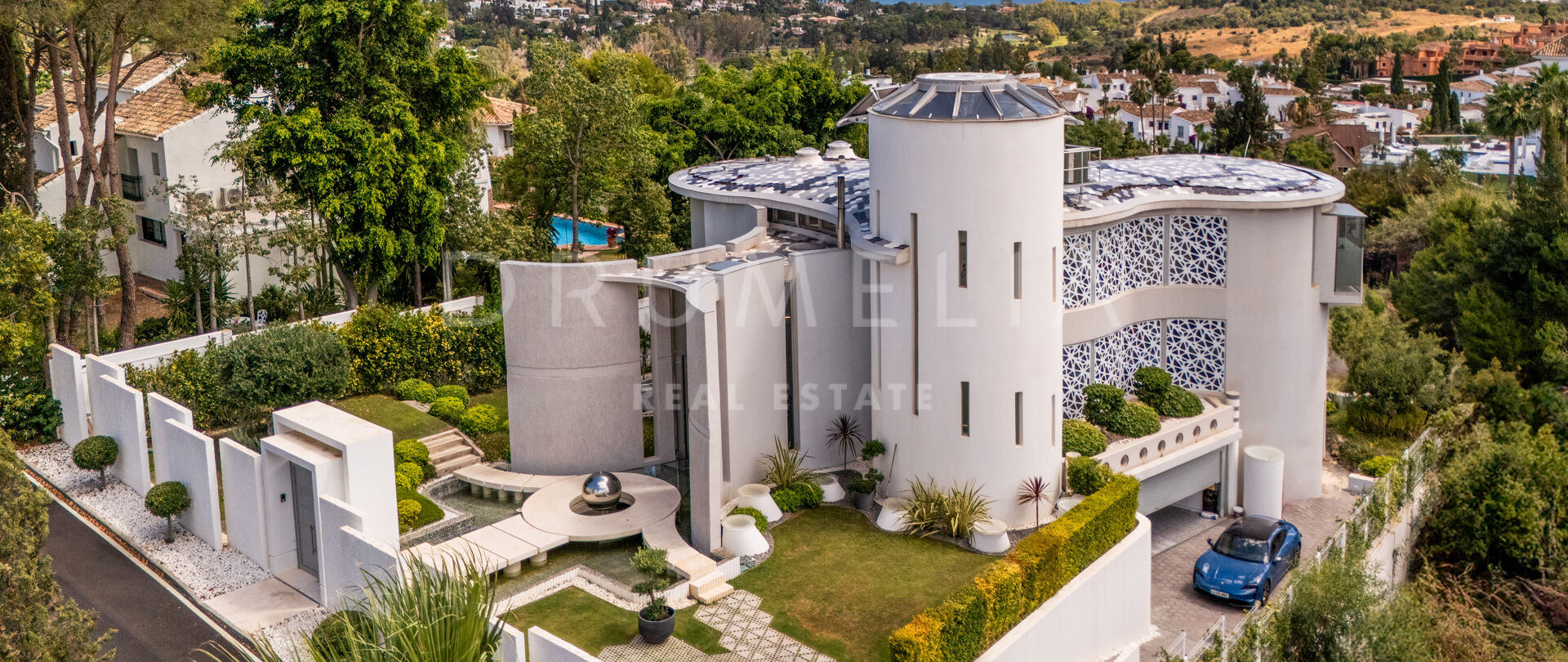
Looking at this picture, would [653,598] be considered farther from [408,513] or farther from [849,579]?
[408,513]

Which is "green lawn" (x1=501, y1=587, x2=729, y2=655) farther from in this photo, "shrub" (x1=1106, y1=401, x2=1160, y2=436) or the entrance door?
"shrub" (x1=1106, y1=401, x2=1160, y2=436)

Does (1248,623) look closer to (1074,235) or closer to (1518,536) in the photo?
(1074,235)

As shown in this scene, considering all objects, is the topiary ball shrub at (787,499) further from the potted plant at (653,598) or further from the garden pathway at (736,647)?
the garden pathway at (736,647)

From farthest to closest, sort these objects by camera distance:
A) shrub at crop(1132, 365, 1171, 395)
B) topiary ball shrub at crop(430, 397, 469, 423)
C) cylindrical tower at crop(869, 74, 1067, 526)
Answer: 1. topiary ball shrub at crop(430, 397, 469, 423)
2. shrub at crop(1132, 365, 1171, 395)
3. cylindrical tower at crop(869, 74, 1067, 526)

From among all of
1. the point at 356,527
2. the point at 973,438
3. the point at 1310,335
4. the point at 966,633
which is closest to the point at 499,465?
the point at 356,527

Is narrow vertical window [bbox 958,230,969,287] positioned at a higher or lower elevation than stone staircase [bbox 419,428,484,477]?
higher

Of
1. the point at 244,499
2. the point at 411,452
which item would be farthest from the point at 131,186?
the point at 244,499

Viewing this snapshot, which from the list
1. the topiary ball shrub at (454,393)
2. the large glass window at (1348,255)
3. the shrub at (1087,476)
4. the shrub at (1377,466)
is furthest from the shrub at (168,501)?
the shrub at (1377,466)

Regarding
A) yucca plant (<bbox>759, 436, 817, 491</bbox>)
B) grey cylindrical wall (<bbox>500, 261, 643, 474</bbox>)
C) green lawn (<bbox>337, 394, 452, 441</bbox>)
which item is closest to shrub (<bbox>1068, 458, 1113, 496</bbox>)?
yucca plant (<bbox>759, 436, 817, 491</bbox>)
